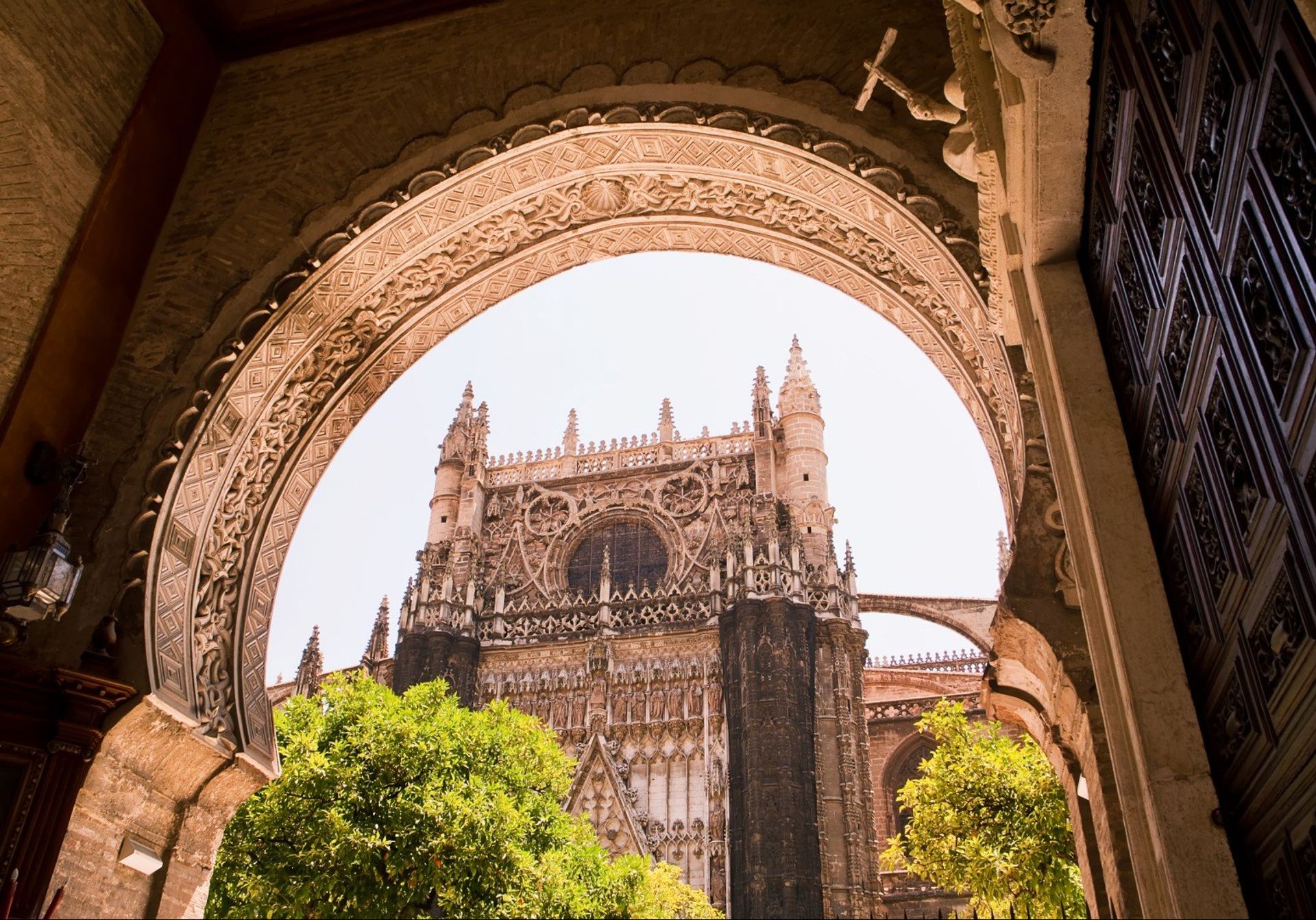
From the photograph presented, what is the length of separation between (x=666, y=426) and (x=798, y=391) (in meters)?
4.36

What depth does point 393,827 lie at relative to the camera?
11078 millimetres

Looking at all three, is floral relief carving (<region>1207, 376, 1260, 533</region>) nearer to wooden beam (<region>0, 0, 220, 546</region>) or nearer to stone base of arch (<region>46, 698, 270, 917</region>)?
stone base of arch (<region>46, 698, 270, 917</region>)

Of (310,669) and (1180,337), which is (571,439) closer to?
(310,669)

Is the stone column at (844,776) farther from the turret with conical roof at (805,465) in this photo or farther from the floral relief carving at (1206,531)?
the floral relief carving at (1206,531)

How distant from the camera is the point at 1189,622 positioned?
302 centimetres

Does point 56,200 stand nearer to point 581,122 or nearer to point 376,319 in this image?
point 376,319

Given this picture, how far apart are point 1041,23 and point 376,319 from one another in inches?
172

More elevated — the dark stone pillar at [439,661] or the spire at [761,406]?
the spire at [761,406]

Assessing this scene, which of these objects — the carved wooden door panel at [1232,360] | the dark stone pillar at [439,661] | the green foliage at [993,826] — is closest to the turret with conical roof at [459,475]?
the dark stone pillar at [439,661]

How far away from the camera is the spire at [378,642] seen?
28.4 m

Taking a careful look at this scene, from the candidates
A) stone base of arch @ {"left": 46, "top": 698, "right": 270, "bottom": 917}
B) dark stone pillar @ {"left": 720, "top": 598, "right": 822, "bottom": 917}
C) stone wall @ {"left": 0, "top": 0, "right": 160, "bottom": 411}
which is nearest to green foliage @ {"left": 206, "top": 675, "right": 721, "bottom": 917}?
stone base of arch @ {"left": 46, "top": 698, "right": 270, "bottom": 917}

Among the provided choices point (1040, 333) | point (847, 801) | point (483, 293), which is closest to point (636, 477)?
point (847, 801)

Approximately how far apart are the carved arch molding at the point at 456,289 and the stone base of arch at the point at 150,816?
14cm

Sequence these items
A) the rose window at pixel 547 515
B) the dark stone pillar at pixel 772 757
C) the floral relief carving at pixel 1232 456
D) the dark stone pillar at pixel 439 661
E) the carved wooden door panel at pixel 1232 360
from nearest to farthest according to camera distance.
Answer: the carved wooden door panel at pixel 1232 360, the floral relief carving at pixel 1232 456, the dark stone pillar at pixel 772 757, the dark stone pillar at pixel 439 661, the rose window at pixel 547 515
